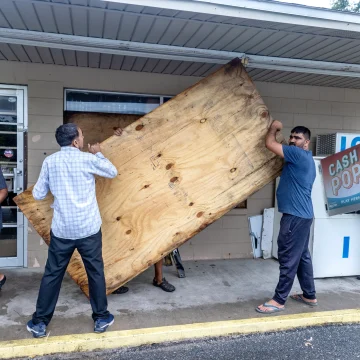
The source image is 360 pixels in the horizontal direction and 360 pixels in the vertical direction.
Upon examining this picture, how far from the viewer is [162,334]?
10.1ft

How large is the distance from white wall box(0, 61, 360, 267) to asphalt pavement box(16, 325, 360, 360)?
211 cm

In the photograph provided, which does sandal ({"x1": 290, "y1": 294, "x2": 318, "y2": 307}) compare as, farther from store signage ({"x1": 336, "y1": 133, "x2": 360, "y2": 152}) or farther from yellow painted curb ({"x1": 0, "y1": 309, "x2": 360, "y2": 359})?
store signage ({"x1": 336, "y1": 133, "x2": 360, "y2": 152})

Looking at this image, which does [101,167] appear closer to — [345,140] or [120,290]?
[120,290]

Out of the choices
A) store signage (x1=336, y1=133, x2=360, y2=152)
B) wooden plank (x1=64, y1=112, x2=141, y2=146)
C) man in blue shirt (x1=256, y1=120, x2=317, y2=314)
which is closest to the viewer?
man in blue shirt (x1=256, y1=120, x2=317, y2=314)

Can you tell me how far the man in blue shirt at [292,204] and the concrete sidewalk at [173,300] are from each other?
39cm

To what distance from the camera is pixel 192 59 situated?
3.84 m

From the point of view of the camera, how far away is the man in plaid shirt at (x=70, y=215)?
280 centimetres

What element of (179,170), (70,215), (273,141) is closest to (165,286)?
(179,170)

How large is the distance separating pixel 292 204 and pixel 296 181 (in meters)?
0.24

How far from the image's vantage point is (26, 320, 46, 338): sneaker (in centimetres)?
292

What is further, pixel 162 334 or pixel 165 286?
pixel 165 286

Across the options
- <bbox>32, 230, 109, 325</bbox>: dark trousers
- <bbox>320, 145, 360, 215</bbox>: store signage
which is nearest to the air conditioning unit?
<bbox>320, 145, 360, 215</bbox>: store signage

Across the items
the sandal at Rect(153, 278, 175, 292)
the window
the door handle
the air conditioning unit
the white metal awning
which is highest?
the white metal awning

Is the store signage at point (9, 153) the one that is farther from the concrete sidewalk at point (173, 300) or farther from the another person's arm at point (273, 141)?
the another person's arm at point (273, 141)
